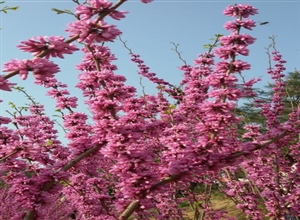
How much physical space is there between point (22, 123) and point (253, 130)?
16.2ft

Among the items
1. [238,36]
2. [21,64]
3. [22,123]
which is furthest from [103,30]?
[22,123]

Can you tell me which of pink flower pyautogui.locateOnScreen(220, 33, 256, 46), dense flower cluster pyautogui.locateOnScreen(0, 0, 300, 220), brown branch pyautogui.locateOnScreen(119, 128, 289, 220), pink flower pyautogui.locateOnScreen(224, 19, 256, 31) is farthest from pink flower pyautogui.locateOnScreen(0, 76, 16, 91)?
pink flower pyautogui.locateOnScreen(224, 19, 256, 31)

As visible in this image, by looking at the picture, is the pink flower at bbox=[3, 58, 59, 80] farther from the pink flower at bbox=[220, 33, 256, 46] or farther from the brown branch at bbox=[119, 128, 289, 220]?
the pink flower at bbox=[220, 33, 256, 46]

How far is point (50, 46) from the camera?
298cm

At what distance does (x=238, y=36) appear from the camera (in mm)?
4938

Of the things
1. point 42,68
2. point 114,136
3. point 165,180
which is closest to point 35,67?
point 42,68

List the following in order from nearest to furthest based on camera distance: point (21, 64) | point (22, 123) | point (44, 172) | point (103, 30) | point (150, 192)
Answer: point (21, 64)
point (103, 30)
point (150, 192)
point (44, 172)
point (22, 123)

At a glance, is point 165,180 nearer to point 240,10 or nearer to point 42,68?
point 42,68

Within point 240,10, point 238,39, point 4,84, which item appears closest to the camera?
point 4,84

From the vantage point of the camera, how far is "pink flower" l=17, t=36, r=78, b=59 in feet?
9.69

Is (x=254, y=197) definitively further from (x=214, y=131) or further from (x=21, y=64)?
(x=21, y=64)

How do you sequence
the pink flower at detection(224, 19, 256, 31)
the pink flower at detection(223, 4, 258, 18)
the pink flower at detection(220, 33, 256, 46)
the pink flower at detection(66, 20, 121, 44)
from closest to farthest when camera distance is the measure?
the pink flower at detection(66, 20, 121, 44), the pink flower at detection(220, 33, 256, 46), the pink flower at detection(224, 19, 256, 31), the pink flower at detection(223, 4, 258, 18)

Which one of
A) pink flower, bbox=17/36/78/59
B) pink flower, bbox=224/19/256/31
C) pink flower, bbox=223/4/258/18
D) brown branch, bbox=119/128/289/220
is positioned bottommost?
brown branch, bbox=119/128/289/220

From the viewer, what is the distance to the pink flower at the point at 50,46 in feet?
9.69
